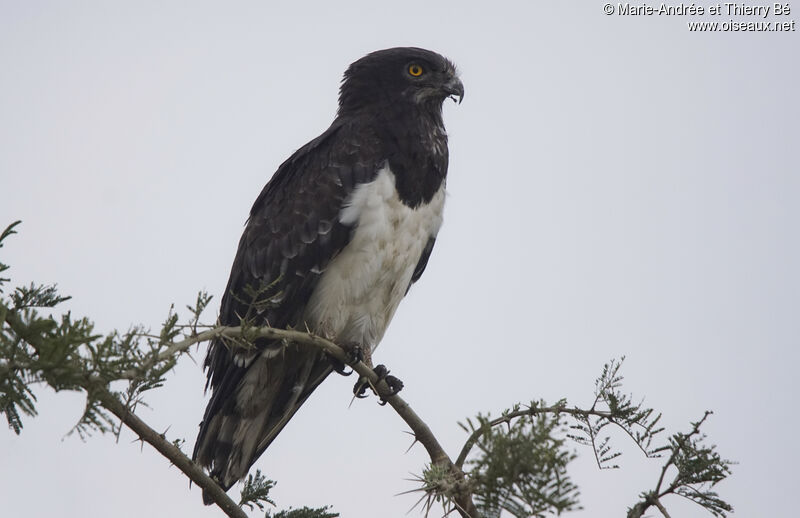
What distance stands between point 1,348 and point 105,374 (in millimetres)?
298

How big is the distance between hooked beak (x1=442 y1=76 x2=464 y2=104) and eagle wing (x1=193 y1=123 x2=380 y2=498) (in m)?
1.03

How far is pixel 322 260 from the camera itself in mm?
6359

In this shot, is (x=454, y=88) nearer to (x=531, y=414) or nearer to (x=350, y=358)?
(x=350, y=358)

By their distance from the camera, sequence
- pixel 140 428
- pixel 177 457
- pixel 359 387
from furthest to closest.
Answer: pixel 359 387 < pixel 177 457 < pixel 140 428

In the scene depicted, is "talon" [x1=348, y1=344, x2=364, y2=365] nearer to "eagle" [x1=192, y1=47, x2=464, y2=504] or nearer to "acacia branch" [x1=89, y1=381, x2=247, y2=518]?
"eagle" [x1=192, y1=47, x2=464, y2=504]

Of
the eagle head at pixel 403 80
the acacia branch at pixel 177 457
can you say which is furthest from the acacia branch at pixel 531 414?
the eagle head at pixel 403 80

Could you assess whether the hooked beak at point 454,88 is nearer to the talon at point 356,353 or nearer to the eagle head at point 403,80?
the eagle head at point 403,80

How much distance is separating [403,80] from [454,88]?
0.42 m

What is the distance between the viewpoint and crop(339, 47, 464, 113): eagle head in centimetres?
726

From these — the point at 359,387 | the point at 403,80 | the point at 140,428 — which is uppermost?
the point at 403,80

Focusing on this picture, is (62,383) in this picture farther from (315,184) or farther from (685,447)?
(315,184)

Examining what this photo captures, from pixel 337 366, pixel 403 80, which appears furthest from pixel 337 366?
pixel 403 80

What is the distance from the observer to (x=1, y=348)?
2572 mm

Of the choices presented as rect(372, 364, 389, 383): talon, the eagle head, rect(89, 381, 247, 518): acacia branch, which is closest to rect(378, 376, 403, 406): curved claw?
rect(372, 364, 389, 383): talon
